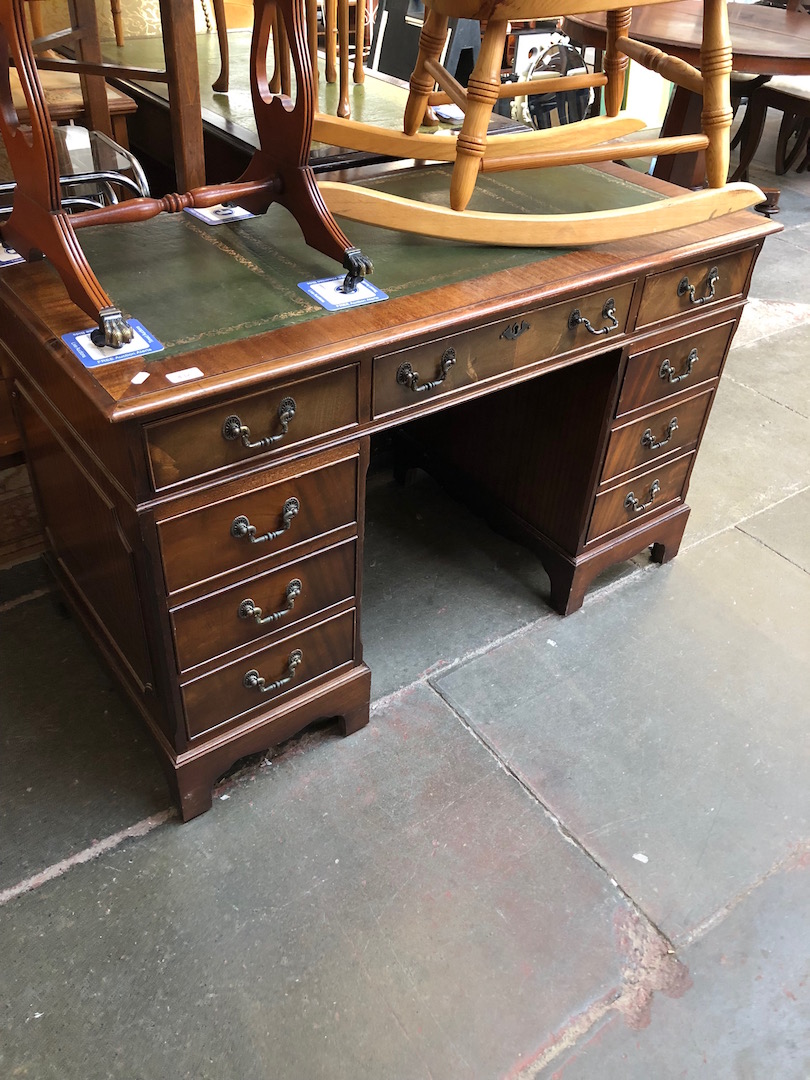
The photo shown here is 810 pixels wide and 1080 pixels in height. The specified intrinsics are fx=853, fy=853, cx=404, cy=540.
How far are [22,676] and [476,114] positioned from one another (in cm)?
145

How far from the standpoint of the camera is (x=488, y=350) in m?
1.47

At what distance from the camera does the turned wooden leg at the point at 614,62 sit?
193 centimetres

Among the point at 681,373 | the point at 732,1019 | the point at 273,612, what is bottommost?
the point at 732,1019

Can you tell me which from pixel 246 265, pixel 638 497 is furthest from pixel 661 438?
pixel 246 265

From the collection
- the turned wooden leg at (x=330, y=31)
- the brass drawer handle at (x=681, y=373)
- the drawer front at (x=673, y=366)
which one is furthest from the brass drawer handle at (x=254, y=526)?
the turned wooden leg at (x=330, y=31)

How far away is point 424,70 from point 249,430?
3.50 ft

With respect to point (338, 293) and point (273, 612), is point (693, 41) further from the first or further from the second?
point (273, 612)

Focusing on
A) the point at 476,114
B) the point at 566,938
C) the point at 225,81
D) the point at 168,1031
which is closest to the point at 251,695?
the point at 168,1031

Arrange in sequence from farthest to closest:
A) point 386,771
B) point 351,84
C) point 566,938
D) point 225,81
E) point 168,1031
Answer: point 351,84 < point 225,81 < point 386,771 < point 566,938 < point 168,1031

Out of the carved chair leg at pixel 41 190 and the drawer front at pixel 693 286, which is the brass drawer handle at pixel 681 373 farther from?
the carved chair leg at pixel 41 190

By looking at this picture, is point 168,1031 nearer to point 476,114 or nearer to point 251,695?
point 251,695

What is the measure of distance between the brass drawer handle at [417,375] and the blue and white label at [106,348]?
1.24ft

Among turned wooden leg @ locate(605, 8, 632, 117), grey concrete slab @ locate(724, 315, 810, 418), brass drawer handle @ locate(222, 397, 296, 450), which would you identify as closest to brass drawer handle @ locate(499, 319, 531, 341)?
brass drawer handle @ locate(222, 397, 296, 450)

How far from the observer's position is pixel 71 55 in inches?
86.6
